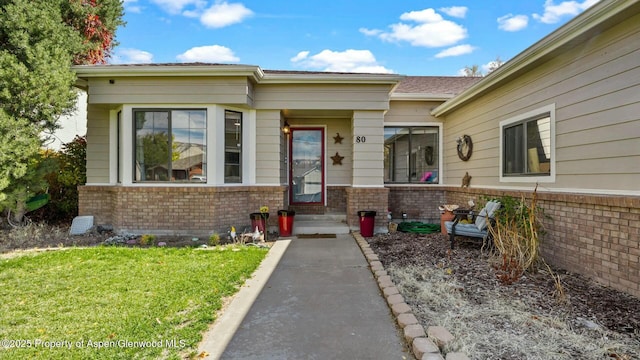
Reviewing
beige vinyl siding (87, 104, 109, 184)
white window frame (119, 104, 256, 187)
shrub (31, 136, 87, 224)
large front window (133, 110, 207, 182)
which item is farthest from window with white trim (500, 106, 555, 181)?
shrub (31, 136, 87, 224)

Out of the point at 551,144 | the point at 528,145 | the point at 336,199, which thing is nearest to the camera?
the point at 551,144

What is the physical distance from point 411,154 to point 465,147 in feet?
4.99

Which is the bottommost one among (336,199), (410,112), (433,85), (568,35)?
(336,199)

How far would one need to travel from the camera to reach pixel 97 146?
7.70 metres

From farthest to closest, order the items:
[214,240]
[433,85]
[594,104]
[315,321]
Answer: [433,85]
[214,240]
[594,104]
[315,321]

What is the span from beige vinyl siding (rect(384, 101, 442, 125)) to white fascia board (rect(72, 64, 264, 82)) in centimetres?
375

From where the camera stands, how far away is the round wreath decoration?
7.66m

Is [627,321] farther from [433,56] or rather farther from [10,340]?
[433,56]

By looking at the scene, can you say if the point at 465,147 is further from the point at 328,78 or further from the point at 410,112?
the point at 328,78

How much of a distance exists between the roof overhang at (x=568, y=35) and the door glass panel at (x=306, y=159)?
402 cm

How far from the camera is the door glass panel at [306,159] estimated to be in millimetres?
8867

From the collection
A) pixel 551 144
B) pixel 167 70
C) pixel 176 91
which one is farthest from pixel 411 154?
pixel 167 70

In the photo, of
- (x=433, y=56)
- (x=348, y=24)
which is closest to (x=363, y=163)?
(x=348, y=24)

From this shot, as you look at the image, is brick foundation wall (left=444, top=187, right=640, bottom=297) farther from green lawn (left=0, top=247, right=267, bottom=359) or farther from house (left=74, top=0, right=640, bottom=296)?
green lawn (left=0, top=247, right=267, bottom=359)
